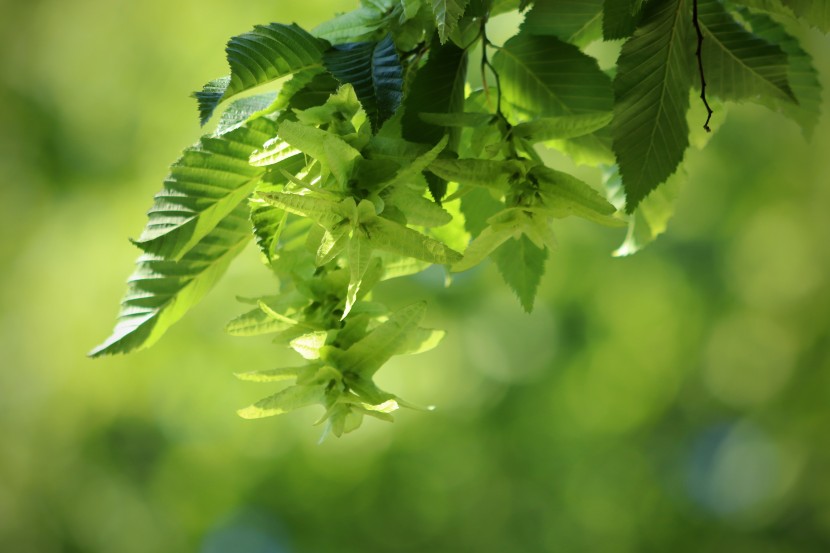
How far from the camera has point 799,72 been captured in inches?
37.1

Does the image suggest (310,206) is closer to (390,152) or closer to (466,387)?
(390,152)

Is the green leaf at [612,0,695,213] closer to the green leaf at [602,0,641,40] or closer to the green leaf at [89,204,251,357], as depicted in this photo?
the green leaf at [602,0,641,40]

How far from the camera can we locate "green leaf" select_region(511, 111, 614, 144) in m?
0.68

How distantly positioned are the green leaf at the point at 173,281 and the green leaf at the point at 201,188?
57 millimetres

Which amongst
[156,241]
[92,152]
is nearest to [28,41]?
[92,152]

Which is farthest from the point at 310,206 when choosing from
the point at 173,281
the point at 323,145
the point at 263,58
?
the point at 173,281

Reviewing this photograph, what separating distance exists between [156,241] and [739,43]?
516mm

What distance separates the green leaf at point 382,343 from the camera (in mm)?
721

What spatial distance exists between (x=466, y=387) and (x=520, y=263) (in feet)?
16.3

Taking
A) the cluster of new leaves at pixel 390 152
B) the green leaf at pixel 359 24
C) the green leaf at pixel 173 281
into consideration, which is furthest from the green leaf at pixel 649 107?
the green leaf at pixel 173 281

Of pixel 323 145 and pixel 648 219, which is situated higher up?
pixel 323 145

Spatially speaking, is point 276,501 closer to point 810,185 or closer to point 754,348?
point 754,348

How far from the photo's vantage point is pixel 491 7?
81cm

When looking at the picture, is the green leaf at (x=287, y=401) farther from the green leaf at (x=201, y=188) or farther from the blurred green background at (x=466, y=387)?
the blurred green background at (x=466, y=387)
